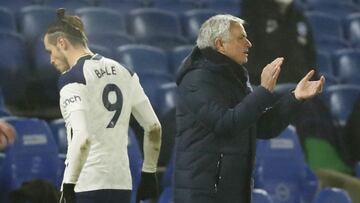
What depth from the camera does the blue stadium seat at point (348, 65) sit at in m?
6.59

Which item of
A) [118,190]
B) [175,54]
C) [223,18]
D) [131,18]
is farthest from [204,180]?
[131,18]

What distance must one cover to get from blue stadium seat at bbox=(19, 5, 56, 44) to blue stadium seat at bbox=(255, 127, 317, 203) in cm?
168

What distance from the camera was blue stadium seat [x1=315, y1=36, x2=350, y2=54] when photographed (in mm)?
6988

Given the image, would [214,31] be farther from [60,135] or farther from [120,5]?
[120,5]

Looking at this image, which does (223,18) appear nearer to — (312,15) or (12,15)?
(12,15)

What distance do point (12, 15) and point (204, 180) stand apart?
3.17 metres

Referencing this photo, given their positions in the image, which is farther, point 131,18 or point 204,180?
point 131,18

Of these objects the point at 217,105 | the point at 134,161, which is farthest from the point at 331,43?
the point at 217,105

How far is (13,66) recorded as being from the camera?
5.49 meters

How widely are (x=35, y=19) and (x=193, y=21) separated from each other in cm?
119

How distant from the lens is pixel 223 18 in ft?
10.4

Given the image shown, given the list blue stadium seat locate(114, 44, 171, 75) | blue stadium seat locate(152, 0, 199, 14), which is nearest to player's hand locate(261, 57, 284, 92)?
blue stadium seat locate(114, 44, 171, 75)

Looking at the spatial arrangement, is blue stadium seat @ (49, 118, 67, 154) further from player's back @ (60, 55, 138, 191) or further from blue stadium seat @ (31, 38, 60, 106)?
player's back @ (60, 55, 138, 191)

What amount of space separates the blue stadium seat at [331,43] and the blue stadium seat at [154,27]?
1.14m
